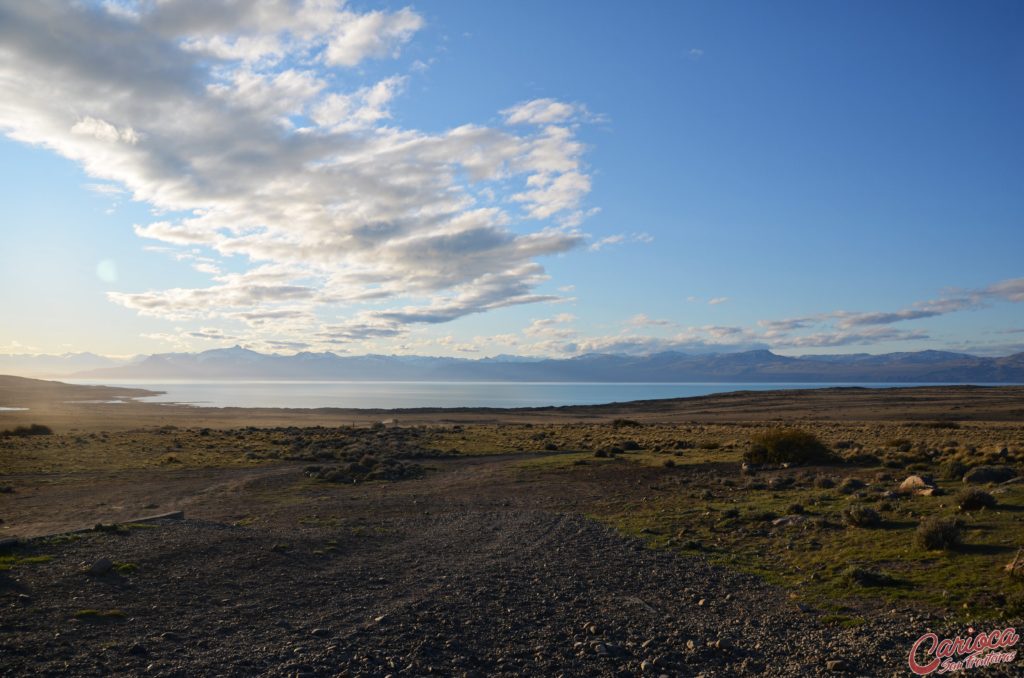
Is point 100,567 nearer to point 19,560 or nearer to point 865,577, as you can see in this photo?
point 19,560

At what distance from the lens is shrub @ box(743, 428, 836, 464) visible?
26484 millimetres

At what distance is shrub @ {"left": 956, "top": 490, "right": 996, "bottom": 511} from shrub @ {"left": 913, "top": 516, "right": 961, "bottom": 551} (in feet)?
9.82

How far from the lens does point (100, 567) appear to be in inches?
403

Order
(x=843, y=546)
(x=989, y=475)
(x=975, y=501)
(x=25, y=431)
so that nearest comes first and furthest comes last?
(x=843, y=546)
(x=975, y=501)
(x=989, y=475)
(x=25, y=431)

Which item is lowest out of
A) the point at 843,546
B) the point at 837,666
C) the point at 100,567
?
the point at 843,546

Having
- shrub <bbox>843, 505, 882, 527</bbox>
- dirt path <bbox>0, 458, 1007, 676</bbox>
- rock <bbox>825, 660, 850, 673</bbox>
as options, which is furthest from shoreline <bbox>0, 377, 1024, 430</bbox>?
rock <bbox>825, 660, 850, 673</bbox>

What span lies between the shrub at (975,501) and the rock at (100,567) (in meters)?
16.9

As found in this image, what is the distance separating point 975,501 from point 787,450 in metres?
12.8

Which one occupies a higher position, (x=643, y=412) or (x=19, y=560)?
(x=19, y=560)

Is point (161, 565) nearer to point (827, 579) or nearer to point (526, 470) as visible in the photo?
point (827, 579)

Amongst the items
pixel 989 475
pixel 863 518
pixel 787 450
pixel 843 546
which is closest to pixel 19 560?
pixel 843 546

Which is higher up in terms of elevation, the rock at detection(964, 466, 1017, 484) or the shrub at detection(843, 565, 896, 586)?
the rock at detection(964, 466, 1017, 484)

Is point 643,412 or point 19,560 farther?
point 643,412

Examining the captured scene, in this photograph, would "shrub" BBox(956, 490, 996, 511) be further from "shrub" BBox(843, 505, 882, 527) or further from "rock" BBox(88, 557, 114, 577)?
"rock" BBox(88, 557, 114, 577)
